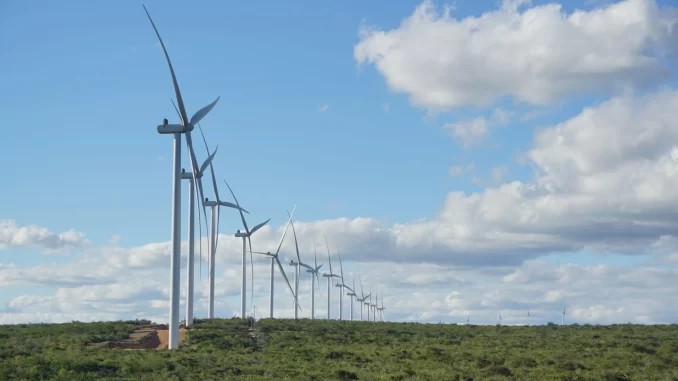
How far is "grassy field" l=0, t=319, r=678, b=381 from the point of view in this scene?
55719 mm

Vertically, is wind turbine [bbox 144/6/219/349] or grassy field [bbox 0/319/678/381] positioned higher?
wind turbine [bbox 144/6/219/349]

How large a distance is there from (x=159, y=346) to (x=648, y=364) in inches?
1602

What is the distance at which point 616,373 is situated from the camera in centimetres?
5725

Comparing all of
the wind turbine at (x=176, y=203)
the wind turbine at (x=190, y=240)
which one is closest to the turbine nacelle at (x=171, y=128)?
the wind turbine at (x=176, y=203)

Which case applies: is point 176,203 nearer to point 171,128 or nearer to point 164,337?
point 171,128

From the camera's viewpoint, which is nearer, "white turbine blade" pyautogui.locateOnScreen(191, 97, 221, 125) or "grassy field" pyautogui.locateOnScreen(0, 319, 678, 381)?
"grassy field" pyautogui.locateOnScreen(0, 319, 678, 381)

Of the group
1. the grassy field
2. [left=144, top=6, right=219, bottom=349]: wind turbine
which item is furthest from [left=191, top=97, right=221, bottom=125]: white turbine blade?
the grassy field

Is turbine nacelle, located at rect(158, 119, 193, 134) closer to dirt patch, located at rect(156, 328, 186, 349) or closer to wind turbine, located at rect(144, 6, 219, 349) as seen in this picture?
wind turbine, located at rect(144, 6, 219, 349)

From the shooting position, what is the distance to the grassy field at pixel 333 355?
5572cm

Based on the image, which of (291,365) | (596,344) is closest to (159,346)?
(291,365)

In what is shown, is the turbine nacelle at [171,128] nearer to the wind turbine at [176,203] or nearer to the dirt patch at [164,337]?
the wind turbine at [176,203]

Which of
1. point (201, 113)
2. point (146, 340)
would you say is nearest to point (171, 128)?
point (201, 113)

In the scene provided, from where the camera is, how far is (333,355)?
7031 centimetres

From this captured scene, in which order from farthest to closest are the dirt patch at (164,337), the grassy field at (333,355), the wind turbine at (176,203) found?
the dirt patch at (164,337) < the wind turbine at (176,203) < the grassy field at (333,355)
